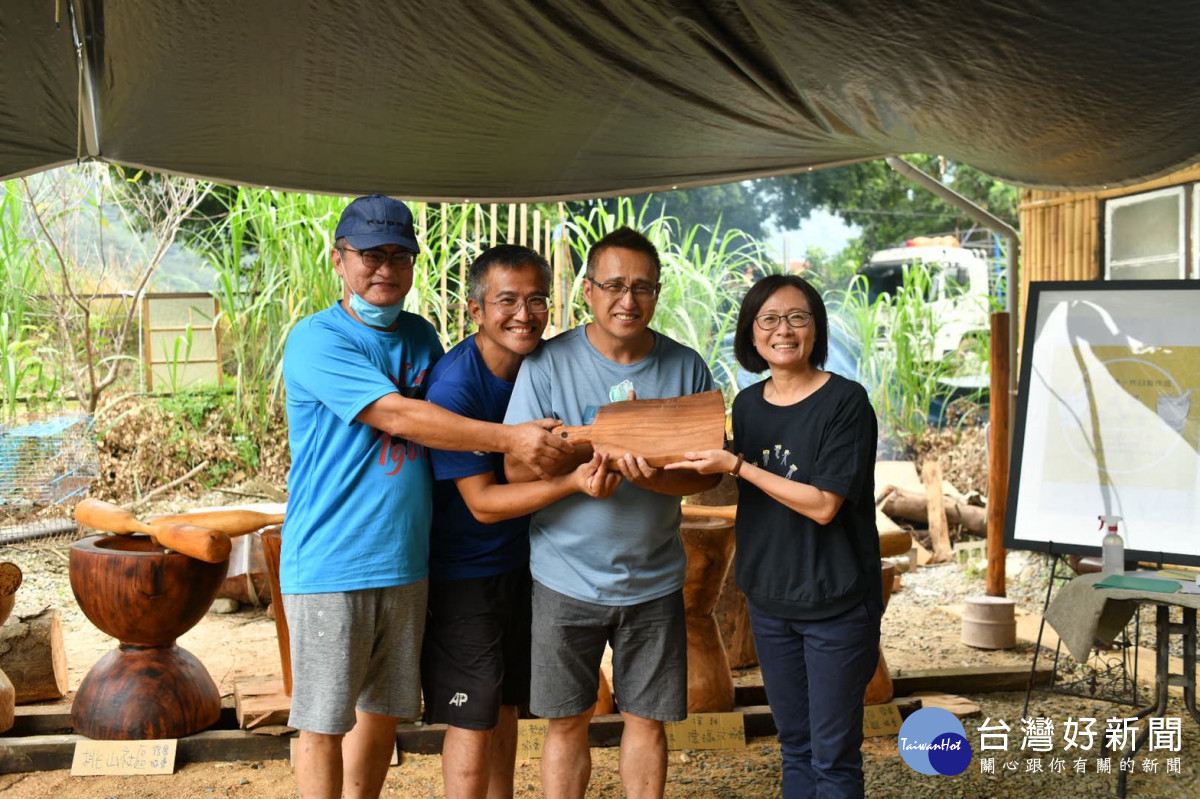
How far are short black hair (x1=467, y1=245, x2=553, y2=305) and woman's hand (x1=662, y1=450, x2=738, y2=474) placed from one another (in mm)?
488

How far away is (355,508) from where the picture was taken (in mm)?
2082

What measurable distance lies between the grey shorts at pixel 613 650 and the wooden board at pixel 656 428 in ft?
1.13

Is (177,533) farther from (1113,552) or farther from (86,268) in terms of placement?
(86,268)

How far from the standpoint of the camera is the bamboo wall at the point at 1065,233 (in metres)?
5.90

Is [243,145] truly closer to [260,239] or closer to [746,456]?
[746,456]

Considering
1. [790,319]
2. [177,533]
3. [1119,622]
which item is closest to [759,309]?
[790,319]

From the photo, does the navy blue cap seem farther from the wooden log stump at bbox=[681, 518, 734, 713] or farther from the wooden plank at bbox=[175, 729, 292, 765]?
the wooden plank at bbox=[175, 729, 292, 765]

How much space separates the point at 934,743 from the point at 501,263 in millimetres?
2072

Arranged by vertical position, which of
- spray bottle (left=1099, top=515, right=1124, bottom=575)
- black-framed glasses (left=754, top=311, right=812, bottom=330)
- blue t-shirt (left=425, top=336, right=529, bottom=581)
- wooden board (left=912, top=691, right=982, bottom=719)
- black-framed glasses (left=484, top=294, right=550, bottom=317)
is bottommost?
wooden board (left=912, top=691, right=982, bottom=719)

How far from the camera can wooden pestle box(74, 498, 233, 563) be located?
293cm

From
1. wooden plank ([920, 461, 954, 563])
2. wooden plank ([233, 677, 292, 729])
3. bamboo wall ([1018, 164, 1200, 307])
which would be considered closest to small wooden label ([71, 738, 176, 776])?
wooden plank ([233, 677, 292, 729])

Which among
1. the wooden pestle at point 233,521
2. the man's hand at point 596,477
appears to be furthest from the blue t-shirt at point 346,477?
the wooden pestle at point 233,521

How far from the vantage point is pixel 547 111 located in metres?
3.03

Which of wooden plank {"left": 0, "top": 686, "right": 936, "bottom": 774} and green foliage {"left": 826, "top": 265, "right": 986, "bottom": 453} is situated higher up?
green foliage {"left": 826, "top": 265, "right": 986, "bottom": 453}
